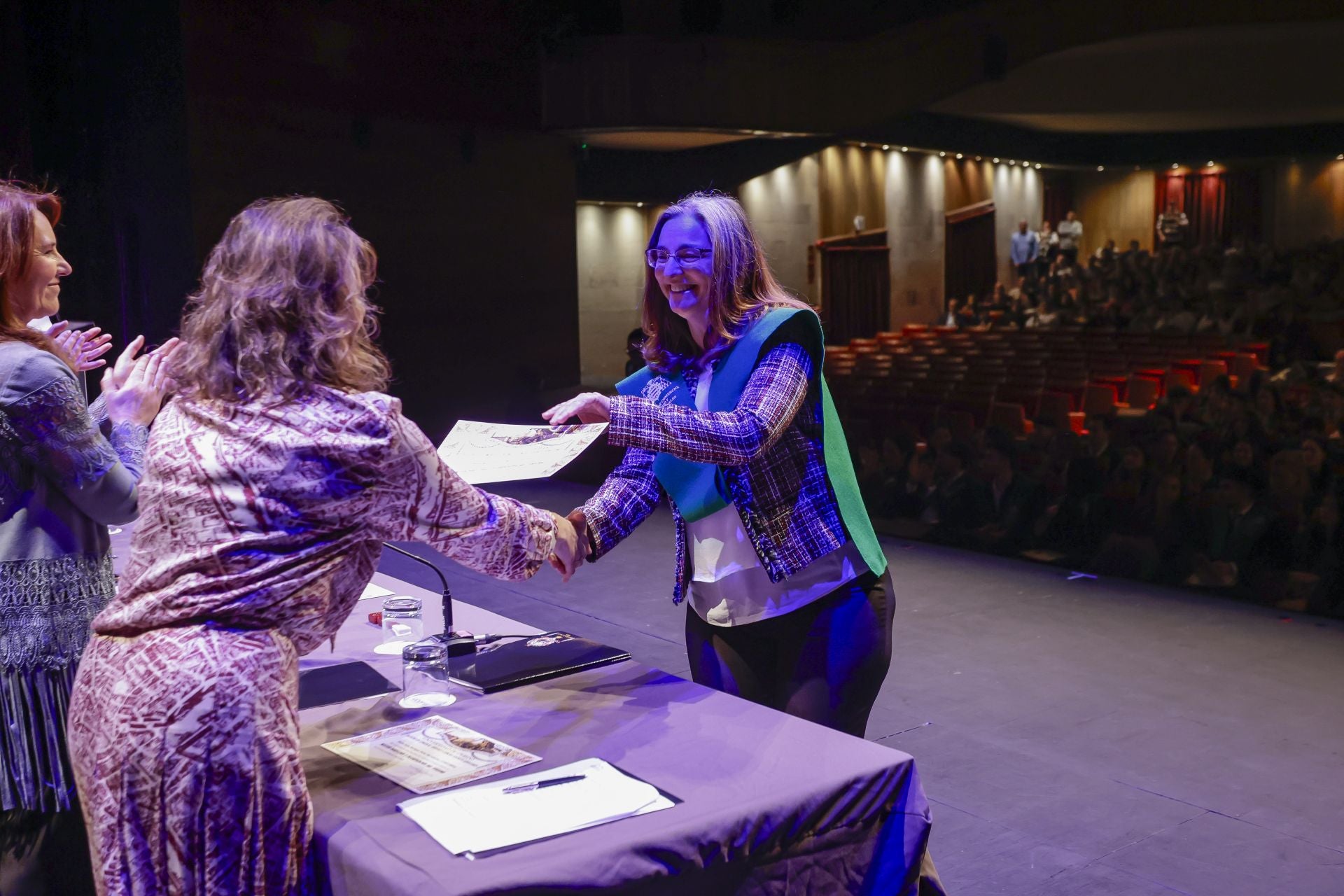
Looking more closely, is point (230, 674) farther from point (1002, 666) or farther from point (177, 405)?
point (1002, 666)

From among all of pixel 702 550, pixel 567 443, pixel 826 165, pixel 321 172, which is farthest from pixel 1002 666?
pixel 826 165

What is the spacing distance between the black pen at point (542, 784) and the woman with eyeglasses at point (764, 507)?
0.53 m

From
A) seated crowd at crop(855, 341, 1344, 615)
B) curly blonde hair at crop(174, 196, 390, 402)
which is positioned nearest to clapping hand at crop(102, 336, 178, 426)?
curly blonde hair at crop(174, 196, 390, 402)

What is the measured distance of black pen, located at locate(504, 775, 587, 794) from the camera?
150 centimetres

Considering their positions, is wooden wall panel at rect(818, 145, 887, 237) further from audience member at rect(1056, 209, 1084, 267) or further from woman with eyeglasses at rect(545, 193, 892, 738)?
woman with eyeglasses at rect(545, 193, 892, 738)

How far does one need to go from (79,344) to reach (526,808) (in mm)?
1348

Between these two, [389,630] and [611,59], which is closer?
[389,630]

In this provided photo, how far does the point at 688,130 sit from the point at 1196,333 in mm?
5315

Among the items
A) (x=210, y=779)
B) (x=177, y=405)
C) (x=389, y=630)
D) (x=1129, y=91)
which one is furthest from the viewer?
(x=1129, y=91)

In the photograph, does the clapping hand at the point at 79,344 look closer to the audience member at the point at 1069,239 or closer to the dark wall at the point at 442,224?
the dark wall at the point at 442,224

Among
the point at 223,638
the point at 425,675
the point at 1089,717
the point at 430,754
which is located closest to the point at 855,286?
the point at 1089,717

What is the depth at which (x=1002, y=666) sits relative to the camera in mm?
4426

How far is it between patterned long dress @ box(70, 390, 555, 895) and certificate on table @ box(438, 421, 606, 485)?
394 mm

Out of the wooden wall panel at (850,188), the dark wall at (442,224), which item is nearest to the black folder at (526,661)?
the dark wall at (442,224)
